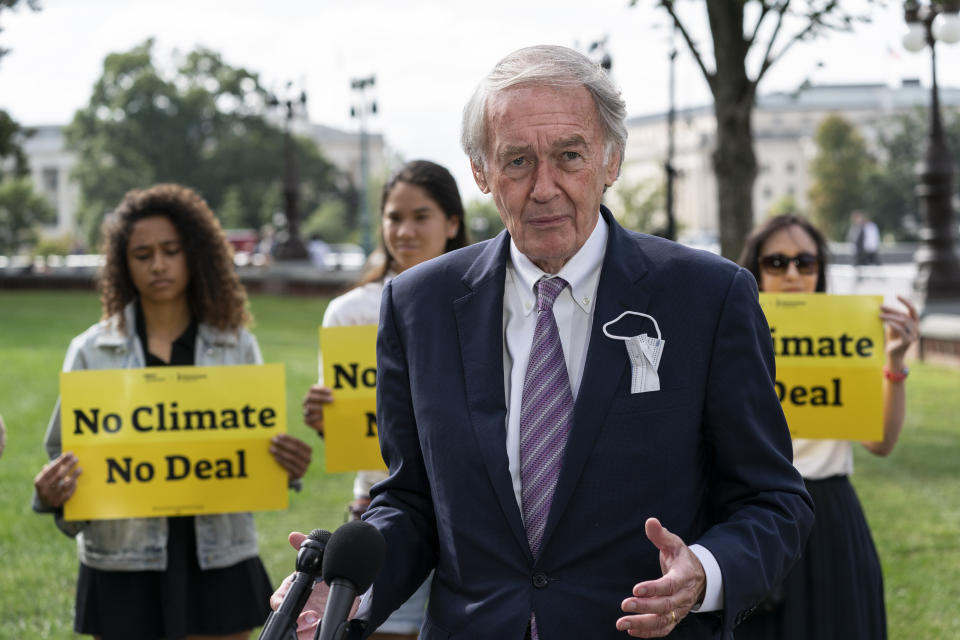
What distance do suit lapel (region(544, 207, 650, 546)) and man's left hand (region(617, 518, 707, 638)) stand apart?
0.78ft

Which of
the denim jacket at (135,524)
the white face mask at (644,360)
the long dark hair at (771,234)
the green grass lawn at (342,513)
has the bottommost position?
the green grass lawn at (342,513)

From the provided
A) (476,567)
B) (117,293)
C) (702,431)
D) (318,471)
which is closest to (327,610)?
(476,567)

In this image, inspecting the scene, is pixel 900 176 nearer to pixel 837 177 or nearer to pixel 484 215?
pixel 837 177

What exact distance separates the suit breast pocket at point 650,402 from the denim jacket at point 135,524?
2600mm

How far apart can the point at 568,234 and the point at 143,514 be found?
8.75ft

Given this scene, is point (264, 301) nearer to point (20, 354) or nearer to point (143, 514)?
point (20, 354)

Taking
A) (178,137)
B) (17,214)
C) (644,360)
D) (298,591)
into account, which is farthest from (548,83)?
(178,137)

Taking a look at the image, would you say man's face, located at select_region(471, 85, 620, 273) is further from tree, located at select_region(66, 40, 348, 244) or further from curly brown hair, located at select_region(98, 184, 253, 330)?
tree, located at select_region(66, 40, 348, 244)

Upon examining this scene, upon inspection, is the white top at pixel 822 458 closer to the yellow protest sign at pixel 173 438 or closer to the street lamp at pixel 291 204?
the yellow protest sign at pixel 173 438

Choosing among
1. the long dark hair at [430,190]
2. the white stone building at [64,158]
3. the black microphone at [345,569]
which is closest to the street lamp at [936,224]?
the long dark hair at [430,190]

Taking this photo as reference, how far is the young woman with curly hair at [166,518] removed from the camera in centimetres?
455

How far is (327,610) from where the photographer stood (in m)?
1.92

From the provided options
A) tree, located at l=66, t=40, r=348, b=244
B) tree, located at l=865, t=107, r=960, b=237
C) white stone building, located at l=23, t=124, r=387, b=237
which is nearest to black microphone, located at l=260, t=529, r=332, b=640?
tree, located at l=66, t=40, r=348, b=244

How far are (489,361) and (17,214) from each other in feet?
241
